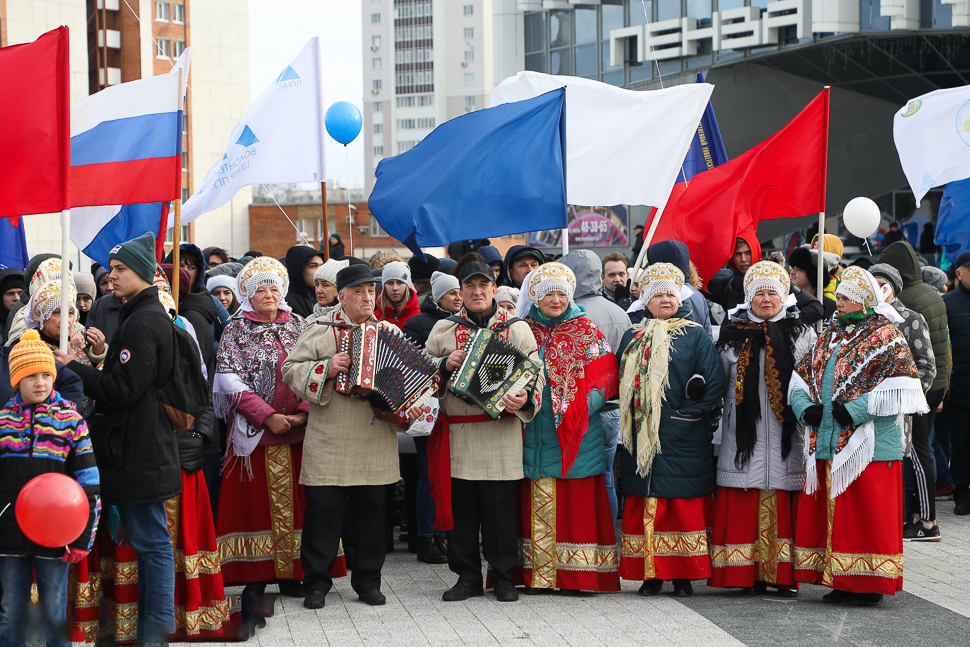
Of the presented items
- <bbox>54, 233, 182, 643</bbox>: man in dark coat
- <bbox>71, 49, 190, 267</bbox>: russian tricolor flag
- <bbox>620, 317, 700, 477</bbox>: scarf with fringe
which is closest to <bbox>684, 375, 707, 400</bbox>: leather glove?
<bbox>620, 317, 700, 477</bbox>: scarf with fringe

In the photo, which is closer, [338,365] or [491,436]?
[338,365]

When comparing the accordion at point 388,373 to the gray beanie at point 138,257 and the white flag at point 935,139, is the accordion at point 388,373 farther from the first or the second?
the white flag at point 935,139

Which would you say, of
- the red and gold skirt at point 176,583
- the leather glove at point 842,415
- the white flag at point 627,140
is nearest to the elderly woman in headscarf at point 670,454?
the leather glove at point 842,415

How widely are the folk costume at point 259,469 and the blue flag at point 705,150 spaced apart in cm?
514

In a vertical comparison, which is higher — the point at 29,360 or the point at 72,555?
the point at 29,360

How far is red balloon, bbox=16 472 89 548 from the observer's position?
429cm

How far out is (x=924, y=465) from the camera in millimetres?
8328

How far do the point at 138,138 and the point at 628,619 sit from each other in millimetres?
4312

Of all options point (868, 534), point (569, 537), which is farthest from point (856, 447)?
point (569, 537)

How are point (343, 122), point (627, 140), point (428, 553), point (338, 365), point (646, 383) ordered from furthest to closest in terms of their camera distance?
1. point (343, 122)
2. point (627, 140)
3. point (428, 553)
4. point (646, 383)
5. point (338, 365)

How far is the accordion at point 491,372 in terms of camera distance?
629 cm

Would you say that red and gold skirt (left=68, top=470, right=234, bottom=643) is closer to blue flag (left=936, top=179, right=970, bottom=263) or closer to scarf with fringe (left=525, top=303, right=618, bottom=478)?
scarf with fringe (left=525, top=303, right=618, bottom=478)

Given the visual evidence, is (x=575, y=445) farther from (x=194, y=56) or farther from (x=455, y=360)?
(x=194, y=56)

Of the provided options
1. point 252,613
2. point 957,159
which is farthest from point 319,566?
point 957,159
